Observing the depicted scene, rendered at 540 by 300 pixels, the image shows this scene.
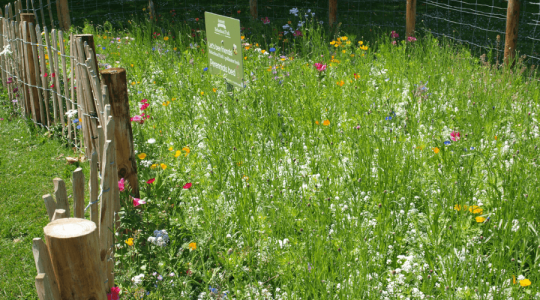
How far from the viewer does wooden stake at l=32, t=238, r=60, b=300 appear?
4.71 feet

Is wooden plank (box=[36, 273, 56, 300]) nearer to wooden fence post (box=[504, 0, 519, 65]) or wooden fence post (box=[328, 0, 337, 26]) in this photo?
wooden fence post (box=[504, 0, 519, 65])

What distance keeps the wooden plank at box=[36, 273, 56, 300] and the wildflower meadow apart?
709 mm

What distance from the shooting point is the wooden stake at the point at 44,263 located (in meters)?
1.44

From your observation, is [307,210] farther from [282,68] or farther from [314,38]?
[314,38]

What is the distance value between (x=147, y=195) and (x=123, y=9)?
11167mm

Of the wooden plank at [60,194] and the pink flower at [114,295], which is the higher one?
the wooden plank at [60,194]

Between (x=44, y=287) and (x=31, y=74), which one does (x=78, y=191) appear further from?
(x=31, y=74)

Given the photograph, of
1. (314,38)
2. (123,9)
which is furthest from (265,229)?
(123,9)

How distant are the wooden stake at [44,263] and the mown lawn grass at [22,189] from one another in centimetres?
125

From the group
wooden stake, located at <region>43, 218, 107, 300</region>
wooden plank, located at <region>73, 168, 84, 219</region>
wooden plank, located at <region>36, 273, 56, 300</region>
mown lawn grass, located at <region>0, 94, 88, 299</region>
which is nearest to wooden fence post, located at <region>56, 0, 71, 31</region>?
mown lawn grass, located at <region>0, 94, 88, 299</region>

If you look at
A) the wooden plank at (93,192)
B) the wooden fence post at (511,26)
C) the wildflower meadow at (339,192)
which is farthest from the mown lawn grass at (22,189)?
the wooden fence post at (511,26)

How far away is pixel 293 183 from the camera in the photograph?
2945 mm

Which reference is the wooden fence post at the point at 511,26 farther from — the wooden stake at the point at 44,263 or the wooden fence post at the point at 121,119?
the wooden stake at the point at 44,263

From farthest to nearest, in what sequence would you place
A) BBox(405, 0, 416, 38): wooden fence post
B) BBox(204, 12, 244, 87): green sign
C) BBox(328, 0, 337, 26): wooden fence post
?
BBox(328, 0, 337, 26): wooden fence post → BBox(405, 0, 416, 38): wooden fence post → BBox(204, 12, 244, 87): green sign
